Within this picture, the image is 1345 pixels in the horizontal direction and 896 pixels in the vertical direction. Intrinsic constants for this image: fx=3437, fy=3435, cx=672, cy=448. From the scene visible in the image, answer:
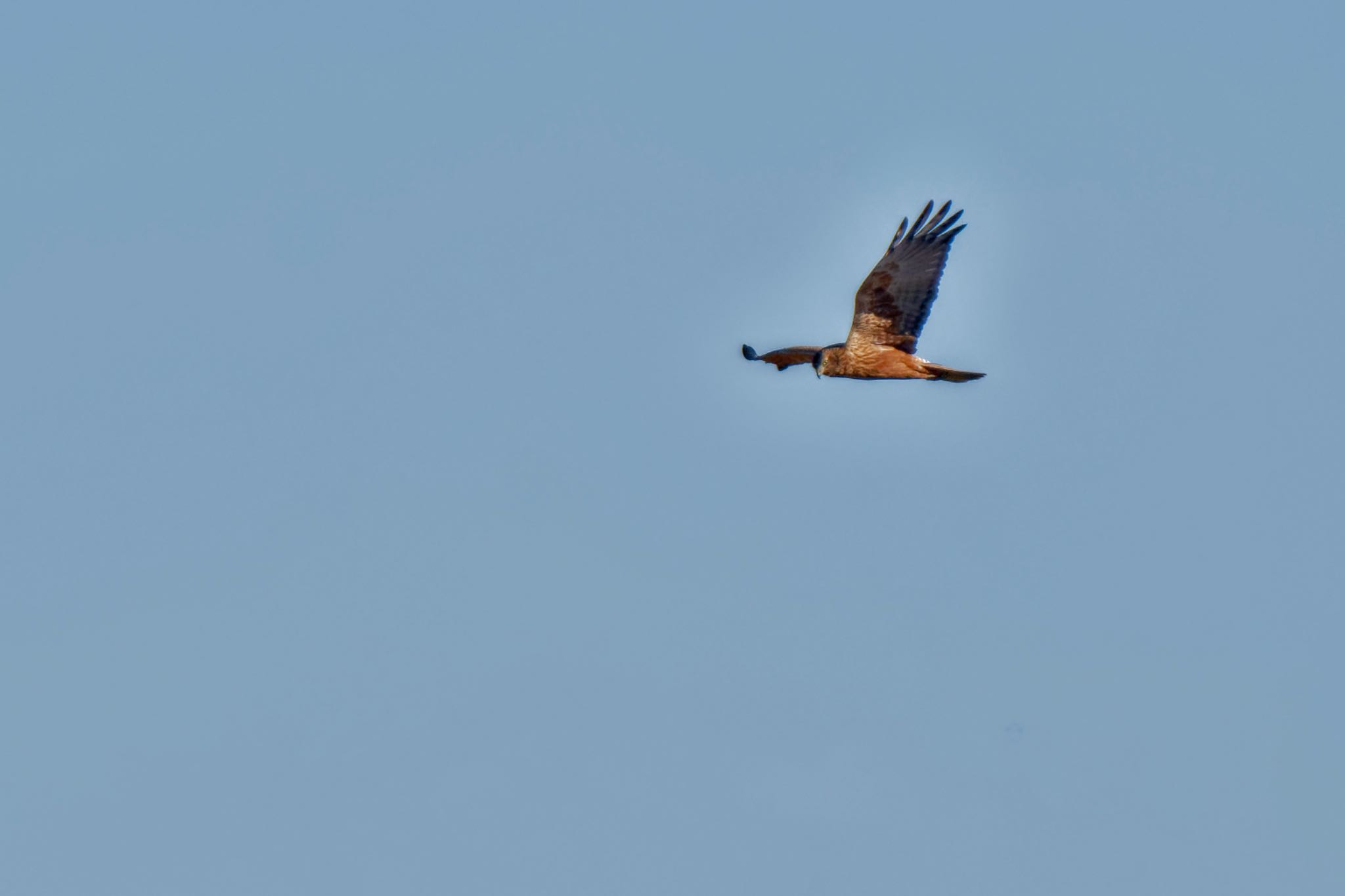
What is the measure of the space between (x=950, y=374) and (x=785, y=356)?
376 centimetres

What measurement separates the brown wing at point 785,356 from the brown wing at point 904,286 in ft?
5.05

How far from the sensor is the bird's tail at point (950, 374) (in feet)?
176

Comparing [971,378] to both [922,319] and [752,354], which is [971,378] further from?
[752,354]

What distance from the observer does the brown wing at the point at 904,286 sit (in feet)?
178

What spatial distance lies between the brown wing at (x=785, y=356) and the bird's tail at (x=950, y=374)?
2.35 metres

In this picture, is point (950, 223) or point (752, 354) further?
point (752, 354)

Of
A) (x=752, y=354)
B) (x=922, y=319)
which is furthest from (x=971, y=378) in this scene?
(x=752, y=354)

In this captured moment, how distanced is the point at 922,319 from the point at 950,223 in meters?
1.63

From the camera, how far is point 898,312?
54.7 meters

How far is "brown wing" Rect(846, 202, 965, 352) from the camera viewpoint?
54.2 meters

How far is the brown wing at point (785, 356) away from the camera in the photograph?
5666 cm

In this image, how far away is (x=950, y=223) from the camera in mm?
54156

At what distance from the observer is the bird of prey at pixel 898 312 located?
178ft

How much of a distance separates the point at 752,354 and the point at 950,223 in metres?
5.06
